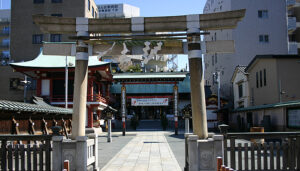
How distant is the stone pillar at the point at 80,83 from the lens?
1027 cm

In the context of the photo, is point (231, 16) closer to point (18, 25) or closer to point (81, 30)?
point (81, 30)

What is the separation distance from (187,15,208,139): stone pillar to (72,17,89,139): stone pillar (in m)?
3.70

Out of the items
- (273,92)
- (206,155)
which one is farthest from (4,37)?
(206,155)

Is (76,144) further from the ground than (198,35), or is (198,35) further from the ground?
(198,35)

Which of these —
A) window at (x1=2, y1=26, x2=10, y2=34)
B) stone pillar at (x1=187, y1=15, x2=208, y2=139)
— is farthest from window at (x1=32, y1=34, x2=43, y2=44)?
stone pillar at (x1=187, y1=15, x2=208, y2=139)

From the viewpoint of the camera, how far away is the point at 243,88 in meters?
35.7

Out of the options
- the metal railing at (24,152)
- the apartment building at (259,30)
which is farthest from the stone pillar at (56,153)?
the apartment building at (259,30)

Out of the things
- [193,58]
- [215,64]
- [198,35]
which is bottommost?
[193,58]

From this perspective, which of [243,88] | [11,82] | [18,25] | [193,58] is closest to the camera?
[193,58]

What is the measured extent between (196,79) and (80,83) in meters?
3.97

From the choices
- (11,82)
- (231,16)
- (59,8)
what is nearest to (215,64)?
(59,8)

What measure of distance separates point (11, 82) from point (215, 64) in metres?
32.7

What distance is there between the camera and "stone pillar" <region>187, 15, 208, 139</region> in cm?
1020

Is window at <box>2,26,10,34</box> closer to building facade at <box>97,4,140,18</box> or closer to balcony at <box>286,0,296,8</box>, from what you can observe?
building facade at <box>97,4,140,18</box>
